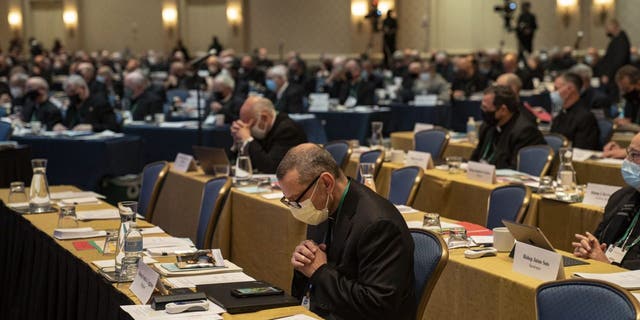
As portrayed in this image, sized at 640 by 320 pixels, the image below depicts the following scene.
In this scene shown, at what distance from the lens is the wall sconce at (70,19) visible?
32.2 m

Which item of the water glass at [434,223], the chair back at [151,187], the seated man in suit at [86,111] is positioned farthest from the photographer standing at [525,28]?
the water glass at [434,223]

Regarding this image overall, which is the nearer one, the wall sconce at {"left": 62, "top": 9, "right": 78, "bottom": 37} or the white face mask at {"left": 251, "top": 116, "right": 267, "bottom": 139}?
the white face mask at {"left": 251, "top": 116, "right": 267, "bottom": 139}

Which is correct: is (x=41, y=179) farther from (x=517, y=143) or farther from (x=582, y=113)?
(x=582, y=113)

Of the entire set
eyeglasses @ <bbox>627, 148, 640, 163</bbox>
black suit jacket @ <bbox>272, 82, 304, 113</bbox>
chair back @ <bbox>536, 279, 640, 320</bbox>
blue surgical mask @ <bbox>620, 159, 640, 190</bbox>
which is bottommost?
black suit jacket @ <bbox>272, 82, 304, 113</bbox>

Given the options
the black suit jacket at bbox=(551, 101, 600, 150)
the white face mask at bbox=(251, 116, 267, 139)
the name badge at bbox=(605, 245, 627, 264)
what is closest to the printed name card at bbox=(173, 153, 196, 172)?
the white face mask at bbox=(251, 116, 267, 139)

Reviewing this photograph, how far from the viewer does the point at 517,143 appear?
7484mm

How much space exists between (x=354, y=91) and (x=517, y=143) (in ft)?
27.1

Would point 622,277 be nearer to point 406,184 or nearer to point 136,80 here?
point 406,184

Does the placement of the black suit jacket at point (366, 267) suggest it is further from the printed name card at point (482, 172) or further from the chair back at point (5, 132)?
the chair back at point (5, 132)

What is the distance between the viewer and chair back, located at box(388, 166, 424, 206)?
576 cm

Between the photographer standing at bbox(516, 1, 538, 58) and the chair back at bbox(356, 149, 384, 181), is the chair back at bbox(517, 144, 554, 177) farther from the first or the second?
the photographer standing at bbox(516, 1, 538, 58)

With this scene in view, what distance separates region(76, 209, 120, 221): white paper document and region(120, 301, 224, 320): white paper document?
81.6 inches

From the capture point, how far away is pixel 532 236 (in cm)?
397

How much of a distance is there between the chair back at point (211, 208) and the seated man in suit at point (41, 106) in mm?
6124
